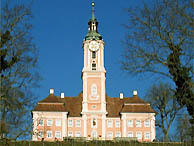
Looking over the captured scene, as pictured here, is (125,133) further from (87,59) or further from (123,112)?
(87,59)

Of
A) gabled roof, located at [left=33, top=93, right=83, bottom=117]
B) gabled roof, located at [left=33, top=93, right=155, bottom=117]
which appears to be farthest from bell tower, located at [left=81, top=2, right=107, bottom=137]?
gabled roof, located at [left=33, top=93, right=83, bottom=117]

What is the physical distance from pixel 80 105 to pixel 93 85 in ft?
12.8

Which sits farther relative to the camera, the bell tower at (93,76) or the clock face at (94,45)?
the clock face at (94,45)

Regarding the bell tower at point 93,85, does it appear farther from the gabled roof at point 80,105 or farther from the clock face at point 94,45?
the gabled roof at point 80,105

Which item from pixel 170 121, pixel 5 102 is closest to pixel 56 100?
pixel 170 121

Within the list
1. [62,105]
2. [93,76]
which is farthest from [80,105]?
[93,76]

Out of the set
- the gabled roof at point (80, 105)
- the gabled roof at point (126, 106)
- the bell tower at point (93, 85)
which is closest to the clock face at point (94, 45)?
the bell tower at point (93, 85)

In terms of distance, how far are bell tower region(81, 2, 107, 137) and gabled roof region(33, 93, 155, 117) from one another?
1.67 m

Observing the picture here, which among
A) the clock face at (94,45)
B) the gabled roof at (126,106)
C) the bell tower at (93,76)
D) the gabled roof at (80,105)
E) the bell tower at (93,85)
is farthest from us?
the clock face at (94,45)

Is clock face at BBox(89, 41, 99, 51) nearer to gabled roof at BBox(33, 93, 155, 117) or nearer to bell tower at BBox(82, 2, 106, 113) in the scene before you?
bell tower at BBox(82, 2, 106, 113)

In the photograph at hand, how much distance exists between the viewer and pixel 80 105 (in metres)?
62.8

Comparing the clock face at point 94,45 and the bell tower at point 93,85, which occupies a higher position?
the clock face at point 94,45

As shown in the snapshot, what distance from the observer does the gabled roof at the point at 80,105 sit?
5966 centimetres

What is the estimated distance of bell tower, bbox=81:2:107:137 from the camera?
6006 cm
